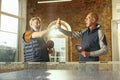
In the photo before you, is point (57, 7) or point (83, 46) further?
point (57, 7)

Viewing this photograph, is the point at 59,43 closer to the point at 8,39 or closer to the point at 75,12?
the point at 75,12

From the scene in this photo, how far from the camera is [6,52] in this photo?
4.43m

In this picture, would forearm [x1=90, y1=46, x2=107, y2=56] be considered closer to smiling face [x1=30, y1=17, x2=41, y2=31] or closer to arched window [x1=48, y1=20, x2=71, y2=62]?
arched window [x1=48, y1=20, x2=71, y2=62]

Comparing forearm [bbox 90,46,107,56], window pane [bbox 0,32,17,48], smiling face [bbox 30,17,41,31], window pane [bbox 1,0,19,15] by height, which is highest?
window pane [bbox 1,0,19,15]

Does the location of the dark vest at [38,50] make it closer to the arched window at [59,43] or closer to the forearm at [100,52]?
the arched window at [59,43]

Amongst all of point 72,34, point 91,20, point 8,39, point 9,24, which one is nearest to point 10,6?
point 9,24

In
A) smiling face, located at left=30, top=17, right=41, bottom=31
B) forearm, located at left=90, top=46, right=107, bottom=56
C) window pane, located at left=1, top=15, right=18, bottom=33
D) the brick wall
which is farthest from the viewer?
window pane, located at left=1, top=15, right=18, bottom=33

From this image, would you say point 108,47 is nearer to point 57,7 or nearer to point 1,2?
point 57,7

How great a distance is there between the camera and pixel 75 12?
4352 mm

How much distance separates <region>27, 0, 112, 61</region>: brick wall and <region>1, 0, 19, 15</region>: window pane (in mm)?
297

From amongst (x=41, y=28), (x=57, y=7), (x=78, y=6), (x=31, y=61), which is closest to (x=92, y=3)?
→ (x=78, y=6)

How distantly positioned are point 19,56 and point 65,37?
3.38 ft

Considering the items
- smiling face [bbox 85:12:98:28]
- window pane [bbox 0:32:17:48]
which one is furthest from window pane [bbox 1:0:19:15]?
smiling face [bbox 85:12:98:28]

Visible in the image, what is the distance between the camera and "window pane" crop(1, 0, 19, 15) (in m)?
4.58
